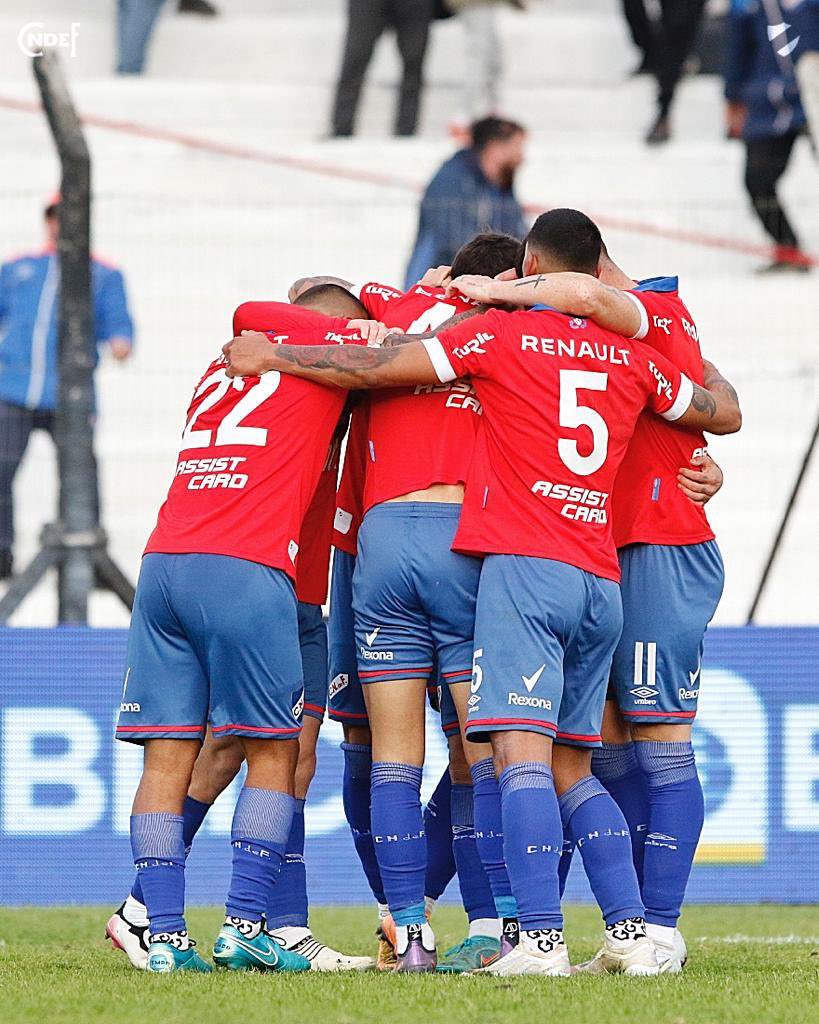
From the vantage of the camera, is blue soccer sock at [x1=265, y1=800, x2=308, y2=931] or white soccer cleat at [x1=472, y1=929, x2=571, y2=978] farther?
blue soccer sock at [x1=265, y1=800, x2=308, y2=931]

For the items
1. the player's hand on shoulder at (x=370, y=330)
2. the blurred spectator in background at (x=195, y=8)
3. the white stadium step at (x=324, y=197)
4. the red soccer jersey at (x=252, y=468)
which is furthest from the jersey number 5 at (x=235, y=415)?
the blurred spectator in background at (x=195, y=8)

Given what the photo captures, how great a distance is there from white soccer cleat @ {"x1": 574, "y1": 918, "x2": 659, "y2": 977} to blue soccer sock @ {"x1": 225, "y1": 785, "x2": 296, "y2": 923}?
900mm

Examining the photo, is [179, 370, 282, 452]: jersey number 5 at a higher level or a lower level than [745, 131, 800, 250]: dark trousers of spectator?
lower

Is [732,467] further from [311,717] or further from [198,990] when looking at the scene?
[198,990]

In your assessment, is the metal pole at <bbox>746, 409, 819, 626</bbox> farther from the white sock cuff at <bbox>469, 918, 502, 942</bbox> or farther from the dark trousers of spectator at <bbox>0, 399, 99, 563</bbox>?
the dark trousers of spectator at <bbox>0, 399, 99, 563</bbox>

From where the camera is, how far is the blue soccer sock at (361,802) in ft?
19.4

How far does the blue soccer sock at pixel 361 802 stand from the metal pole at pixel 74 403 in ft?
7.93

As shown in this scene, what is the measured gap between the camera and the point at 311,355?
5.50 meters

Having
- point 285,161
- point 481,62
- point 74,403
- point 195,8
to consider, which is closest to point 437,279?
point 74,403

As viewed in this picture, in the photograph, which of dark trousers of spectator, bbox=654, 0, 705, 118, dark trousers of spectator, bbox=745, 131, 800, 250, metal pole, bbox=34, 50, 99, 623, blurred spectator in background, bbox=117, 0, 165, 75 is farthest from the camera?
blurred spectator in background, bbox=117, 0, 165, 75

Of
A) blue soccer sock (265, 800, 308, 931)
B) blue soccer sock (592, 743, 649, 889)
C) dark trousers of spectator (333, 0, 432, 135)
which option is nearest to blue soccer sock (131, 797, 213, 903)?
blue soccer sock (265, 800, 308, 931)

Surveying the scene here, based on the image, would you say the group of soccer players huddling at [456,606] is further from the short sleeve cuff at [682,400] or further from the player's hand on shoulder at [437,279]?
the player's hand on shoulder at [437,279]

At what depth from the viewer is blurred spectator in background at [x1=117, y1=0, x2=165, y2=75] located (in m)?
16.6

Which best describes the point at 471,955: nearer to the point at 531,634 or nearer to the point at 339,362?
the point at 531,634
